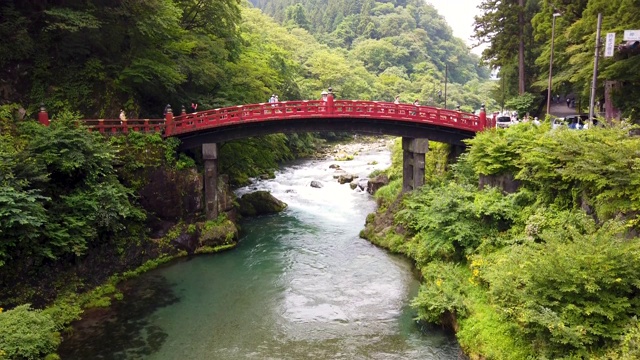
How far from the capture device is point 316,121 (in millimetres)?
28312

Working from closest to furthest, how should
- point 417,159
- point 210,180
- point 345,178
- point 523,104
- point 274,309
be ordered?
point 274,309
point 210,180
point 417,159
point 523,104
point 345,178

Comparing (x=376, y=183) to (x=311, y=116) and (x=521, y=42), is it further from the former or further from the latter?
(x=521, y=42)

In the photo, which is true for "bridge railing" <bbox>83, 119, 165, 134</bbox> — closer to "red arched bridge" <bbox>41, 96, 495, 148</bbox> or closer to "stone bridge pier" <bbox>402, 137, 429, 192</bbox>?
"red arched bridge" <bbox>41, 96, 495, 148</bbox>

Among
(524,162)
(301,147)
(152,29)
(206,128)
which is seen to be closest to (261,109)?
(206,128)

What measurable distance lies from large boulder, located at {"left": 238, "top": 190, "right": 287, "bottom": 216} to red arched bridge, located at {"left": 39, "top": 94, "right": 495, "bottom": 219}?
5.69 meters

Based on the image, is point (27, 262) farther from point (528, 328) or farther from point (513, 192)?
point (513, 192)

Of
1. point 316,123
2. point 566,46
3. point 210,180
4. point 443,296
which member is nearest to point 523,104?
point 566,46

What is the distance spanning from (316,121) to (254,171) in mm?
11467

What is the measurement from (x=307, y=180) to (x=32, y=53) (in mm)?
24382

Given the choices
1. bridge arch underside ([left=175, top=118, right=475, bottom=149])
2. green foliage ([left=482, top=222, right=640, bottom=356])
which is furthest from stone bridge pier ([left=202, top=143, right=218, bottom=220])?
green foliage ([left=482, top=222, right=640, bottom=356])

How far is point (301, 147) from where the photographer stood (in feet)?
186

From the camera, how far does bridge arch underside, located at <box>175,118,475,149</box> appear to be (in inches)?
1087

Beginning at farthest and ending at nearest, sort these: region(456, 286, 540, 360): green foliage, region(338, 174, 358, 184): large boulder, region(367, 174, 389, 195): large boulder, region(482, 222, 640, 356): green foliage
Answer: region(338, 174, 358, 184): large boulder, region(367, 174, 389, 195): large boulder, region(456, 286, 540, 360): green foliage, region(482, 222, 640, 356): green foliage

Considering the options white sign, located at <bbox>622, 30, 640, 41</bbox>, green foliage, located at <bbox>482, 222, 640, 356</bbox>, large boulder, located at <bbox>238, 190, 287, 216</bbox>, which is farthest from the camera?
large boulder, located at <bbox>238, 190, 287, 216</bbox>
